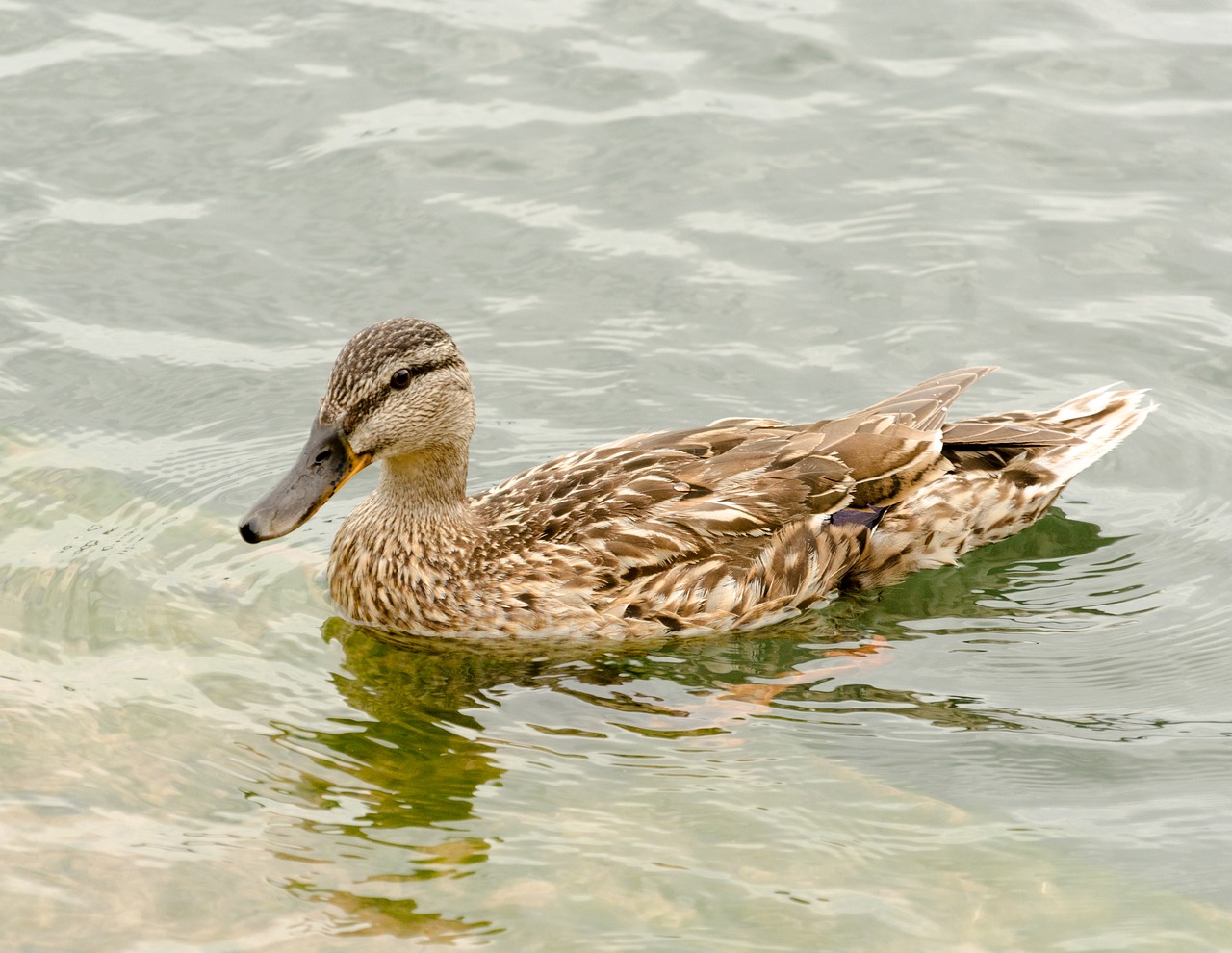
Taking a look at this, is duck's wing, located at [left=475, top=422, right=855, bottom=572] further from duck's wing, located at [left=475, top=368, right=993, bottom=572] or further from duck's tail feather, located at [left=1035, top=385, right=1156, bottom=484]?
duck's tail feather, located at [left=1035, top=385, right=1156, bottom=484]

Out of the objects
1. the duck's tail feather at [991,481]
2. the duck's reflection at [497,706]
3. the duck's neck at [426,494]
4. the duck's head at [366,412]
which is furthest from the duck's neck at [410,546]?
the duck's tail feather at [991,481]

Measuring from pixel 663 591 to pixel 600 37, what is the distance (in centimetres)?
671

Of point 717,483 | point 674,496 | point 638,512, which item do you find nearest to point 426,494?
point 638,512

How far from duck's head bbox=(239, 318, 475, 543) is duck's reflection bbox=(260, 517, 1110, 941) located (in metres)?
0.99

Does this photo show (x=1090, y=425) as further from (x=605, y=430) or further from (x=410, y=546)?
(x=410, y=546)

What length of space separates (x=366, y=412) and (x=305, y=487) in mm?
495

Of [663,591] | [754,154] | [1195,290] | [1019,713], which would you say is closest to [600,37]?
[754,154]

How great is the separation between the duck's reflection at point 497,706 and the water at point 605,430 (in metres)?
0.03

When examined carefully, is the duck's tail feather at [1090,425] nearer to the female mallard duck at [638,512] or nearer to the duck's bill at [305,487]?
the female mallard duck at [638,512]

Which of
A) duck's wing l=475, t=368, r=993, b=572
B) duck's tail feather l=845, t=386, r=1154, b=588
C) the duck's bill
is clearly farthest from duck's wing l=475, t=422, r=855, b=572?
the duck's bill

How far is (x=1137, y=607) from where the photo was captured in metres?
9.71

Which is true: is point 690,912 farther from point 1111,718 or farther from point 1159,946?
point 1111,718

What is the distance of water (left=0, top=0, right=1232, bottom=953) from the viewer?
7523 millimetres

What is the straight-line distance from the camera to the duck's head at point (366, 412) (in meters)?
8.77
